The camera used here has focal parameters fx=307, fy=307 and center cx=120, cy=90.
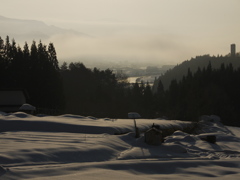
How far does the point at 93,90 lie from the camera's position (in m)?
61.6

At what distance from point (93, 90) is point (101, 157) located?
5146 centimetres

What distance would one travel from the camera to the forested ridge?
→ 133ft

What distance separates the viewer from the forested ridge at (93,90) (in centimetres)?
4044

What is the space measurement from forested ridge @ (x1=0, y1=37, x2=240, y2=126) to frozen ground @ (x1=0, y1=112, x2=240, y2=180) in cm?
2202

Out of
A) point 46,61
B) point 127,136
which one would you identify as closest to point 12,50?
point 46,61

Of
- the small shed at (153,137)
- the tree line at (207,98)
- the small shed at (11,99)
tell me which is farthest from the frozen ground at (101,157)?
the tree line at (207,98)

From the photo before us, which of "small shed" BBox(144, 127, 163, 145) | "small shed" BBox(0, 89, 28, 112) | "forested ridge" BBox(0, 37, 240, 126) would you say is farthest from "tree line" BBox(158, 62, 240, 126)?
"small shed" BBox(144, 127, 163, 145)

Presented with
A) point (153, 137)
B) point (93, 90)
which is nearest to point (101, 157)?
point (153, 137)

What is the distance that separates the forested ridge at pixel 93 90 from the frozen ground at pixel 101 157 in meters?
22.0

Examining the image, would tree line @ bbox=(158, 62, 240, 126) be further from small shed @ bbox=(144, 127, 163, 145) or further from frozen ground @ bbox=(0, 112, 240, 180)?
small shed @ bbox=(144, 127, 163, 145)

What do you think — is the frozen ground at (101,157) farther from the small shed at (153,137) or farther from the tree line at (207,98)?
the tree line at (207,98)

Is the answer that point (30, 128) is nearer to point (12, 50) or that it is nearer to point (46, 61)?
point (46, 61)

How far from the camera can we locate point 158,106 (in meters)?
75.4

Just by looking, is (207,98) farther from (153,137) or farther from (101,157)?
(101,157)
